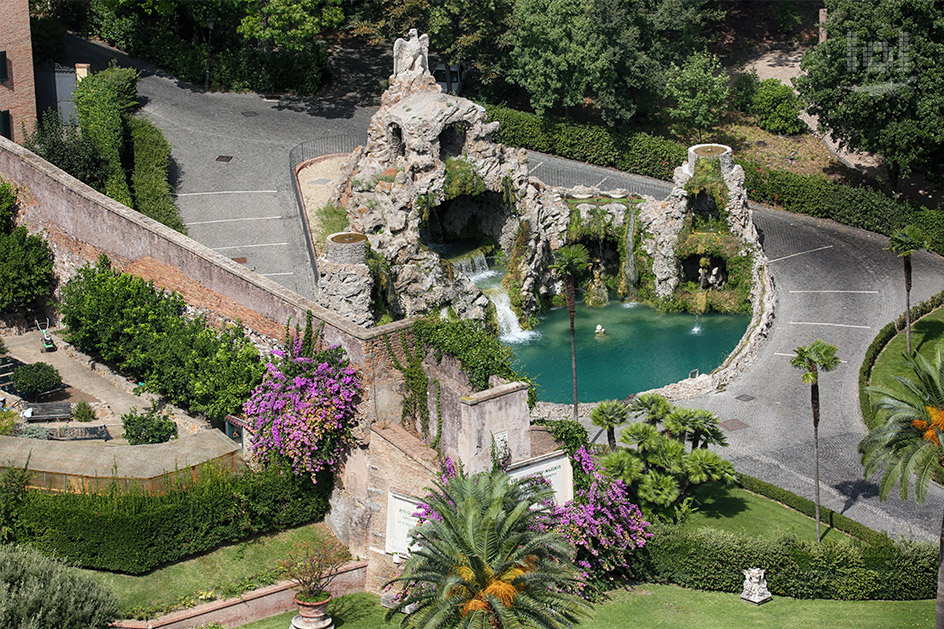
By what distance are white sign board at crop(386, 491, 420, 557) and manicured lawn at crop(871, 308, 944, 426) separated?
20.7 metres

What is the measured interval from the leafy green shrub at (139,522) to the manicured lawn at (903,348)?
24.5 metres

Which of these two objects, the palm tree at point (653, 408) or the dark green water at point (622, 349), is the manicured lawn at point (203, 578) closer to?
the palm tree at point (653, 408)

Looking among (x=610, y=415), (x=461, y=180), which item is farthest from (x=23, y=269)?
(x=610, y=415)

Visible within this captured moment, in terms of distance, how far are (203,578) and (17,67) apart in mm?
25438

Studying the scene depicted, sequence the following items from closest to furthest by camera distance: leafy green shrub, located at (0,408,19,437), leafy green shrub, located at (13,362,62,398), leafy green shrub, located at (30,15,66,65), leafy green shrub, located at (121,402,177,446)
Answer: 1. leafy green shrub, located at (0,408,19,437)
2. leafy green shrub, located at (121,402,177,446)
3. leafy green shrub, located at (13,362,62,398)
4. leafy green shrub, located at (30,15,66,65)

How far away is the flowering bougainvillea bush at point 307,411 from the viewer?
39719 millimetres

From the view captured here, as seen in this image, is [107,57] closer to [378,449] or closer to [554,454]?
[378,449]

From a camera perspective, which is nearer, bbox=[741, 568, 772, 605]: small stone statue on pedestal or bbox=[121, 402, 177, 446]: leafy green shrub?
bbox=[741, 568, 772, 605]: small stone statue on pedestal

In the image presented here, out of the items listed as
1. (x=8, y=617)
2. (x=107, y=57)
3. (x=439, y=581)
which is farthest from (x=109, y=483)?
(x=107, y=57)

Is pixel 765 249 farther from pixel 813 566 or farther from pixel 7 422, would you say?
pixel 7 422

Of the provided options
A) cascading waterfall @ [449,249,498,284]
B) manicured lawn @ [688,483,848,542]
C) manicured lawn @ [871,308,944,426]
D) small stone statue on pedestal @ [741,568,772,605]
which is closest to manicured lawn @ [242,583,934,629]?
small stone statue on pedestal @ [741,568,772,605]

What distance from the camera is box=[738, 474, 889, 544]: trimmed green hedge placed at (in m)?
41.2

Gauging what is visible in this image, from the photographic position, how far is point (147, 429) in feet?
135

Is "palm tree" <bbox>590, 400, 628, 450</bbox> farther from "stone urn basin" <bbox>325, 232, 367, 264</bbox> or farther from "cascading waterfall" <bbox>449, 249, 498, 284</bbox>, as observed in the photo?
"cascading waterfall" <bbox>449, 249, 498, 284</bbox>
